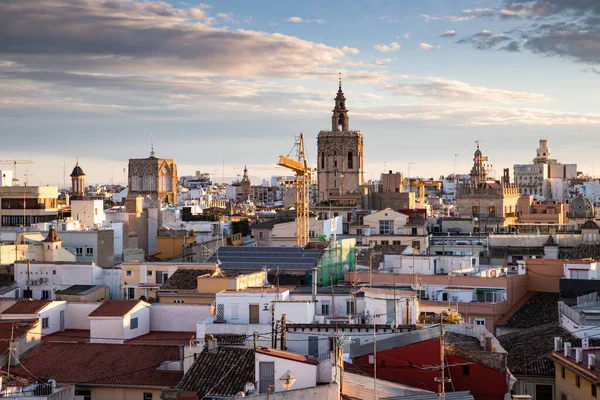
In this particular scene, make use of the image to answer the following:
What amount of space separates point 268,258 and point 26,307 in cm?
1277

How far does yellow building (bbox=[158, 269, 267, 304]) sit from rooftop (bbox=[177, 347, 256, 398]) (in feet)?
34.0

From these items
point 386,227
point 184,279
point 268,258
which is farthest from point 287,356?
point 386,227

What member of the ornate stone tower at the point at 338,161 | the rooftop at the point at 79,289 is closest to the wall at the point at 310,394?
the rooftop at the point at 79,289

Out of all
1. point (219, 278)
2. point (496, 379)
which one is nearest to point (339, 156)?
point (219, 278)

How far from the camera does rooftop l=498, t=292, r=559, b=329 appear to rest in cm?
3262

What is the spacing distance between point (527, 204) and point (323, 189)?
19.9m

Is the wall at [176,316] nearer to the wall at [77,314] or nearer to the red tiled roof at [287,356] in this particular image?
the wall at [77,314]

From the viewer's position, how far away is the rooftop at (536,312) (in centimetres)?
3262

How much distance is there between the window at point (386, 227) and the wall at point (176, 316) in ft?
99.4

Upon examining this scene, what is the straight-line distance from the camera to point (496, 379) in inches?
825

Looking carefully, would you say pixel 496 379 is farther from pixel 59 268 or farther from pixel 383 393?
pixel 59 268

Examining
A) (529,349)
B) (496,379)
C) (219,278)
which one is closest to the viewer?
(496,379)

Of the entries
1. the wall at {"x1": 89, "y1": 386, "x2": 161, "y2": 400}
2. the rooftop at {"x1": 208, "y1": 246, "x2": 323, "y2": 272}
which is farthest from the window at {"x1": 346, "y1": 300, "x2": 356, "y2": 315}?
the rooftop at {"x1": 208, "y1": 246, "x2": 323, "y2": 272}

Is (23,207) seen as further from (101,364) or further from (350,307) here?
(101,364)
